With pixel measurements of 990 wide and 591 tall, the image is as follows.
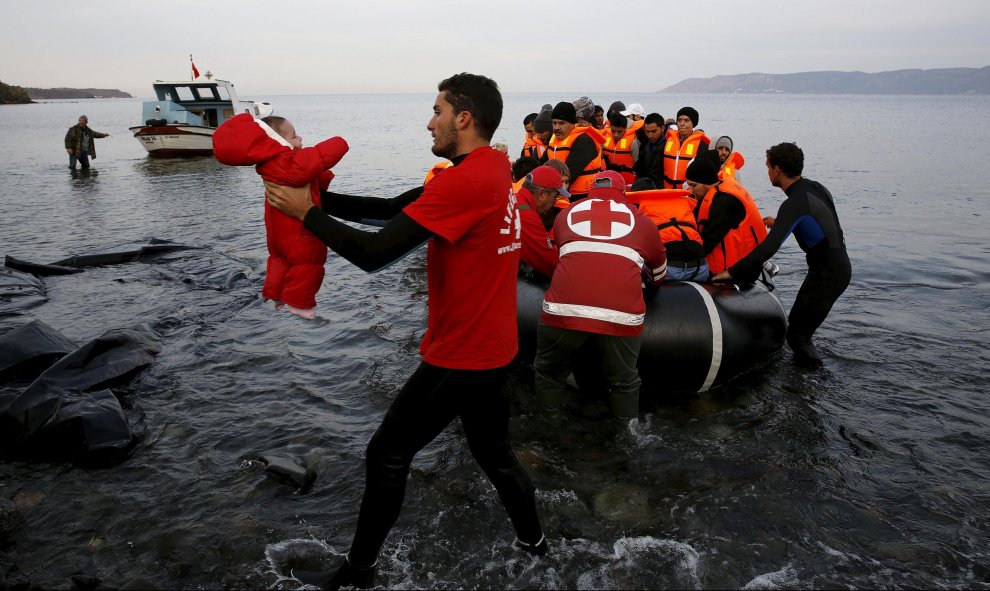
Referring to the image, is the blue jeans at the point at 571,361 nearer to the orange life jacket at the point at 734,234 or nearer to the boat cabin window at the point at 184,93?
the orange life jacket at the point at 734,234

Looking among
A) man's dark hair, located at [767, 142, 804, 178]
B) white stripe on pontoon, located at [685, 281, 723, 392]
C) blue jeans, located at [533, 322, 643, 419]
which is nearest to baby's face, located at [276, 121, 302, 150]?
blue jeans, located at [533, 322, 643, 419]

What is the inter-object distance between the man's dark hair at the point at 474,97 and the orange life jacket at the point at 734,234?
375 centimetres

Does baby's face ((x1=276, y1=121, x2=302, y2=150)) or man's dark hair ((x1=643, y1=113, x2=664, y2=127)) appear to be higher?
man's dark hair ((x1=643, y1=113, x2=664, y2=127))

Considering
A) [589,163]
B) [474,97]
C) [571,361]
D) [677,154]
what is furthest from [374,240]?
[677,154]

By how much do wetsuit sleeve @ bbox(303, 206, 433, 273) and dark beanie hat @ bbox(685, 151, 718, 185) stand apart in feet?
13.2

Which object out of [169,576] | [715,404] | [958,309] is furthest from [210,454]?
[958,309]

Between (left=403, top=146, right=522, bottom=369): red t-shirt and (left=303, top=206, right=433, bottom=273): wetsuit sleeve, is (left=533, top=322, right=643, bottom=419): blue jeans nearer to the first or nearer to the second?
(left=403, top=146, right=522, bottom=369): red t-shirt

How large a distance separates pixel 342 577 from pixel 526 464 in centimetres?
174

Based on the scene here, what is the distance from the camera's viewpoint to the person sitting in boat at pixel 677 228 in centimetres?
582

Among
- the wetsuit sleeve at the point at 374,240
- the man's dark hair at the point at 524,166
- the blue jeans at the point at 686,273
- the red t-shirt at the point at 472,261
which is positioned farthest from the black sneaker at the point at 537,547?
the man's dark hair at the point at 524,166

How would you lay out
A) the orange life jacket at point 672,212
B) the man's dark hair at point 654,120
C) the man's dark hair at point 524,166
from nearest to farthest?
the orange life jacket at point 672,212 < the man's dark hair at point 524,166 < the man's dark hair at point 654,120

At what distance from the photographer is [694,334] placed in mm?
5375

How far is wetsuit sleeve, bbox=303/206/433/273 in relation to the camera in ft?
Result: 8.16

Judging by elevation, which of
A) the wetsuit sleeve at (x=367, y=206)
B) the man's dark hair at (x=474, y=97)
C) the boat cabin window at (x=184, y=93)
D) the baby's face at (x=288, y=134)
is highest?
the boat cabin window at (x=184, y=93)
